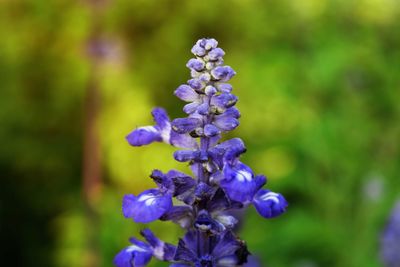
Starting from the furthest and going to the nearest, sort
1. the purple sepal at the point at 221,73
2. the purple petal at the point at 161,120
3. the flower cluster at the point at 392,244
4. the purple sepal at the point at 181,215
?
the flower cluster at the point at 392,244
the purple petal at the point at 161,120
the purple sepal at the point at 181,215
the purple sepal at the point at 221,73

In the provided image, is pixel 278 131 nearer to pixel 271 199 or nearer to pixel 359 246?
pixel 359 246

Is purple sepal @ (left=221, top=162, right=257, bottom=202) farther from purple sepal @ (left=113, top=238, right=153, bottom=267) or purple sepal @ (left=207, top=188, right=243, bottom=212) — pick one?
purple sepal @ (left=113, top=238, right=153, bottom=267)

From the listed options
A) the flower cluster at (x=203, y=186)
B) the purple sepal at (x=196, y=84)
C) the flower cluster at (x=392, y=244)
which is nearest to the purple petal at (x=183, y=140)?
the flower cluster at (x=203, y=186)

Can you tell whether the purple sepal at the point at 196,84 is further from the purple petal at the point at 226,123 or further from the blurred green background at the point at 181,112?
the blurred green background at the point at 181,112

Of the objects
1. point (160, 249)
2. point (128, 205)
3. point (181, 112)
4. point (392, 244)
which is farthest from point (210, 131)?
point (181, 112)

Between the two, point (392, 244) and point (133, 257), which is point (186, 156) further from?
point (392, 244)

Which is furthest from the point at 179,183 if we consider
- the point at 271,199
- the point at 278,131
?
the point at 278,131

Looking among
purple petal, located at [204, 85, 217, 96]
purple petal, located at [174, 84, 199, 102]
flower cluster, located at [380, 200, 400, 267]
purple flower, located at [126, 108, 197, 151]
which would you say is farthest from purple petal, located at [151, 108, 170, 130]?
flower cluster, located at [380, 200, 400, 267]
